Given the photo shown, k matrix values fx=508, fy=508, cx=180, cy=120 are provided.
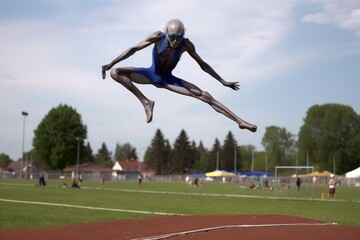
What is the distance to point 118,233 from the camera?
11.8 meters

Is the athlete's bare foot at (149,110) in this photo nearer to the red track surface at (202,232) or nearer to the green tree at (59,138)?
the red track surface at (202,232)

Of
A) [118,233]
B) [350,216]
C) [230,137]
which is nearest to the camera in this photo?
[118,233]

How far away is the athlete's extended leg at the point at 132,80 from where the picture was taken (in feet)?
29.3

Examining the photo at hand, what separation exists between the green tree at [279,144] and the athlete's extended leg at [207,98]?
5186 inches

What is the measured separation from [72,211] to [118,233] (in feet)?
35.4

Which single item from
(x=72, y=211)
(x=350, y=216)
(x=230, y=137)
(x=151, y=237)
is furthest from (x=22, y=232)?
(x=230, y=137)

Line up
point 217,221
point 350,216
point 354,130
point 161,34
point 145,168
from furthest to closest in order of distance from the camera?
point 145,168
point 354,130
point 350,216
point 217,221
point 161,34

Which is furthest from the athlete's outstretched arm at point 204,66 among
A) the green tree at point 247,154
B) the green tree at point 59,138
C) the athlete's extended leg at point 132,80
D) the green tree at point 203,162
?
the green tree at point 247,154

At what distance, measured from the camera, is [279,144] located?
139375 mm

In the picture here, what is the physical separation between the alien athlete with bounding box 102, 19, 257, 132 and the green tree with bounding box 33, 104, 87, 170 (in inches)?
3311

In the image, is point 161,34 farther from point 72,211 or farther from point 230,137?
point 230,137

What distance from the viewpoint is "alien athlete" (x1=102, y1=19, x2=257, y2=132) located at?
854 cm

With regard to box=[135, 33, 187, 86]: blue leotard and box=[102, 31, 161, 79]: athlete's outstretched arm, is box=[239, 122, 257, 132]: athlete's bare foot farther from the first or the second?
box=[102, 31, 161, 79]: athlete's outstretched arm

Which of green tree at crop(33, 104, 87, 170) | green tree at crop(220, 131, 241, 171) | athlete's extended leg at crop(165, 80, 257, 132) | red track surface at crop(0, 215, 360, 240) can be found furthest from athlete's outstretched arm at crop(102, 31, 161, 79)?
green tree at crop(220, 131, 241, 171)
